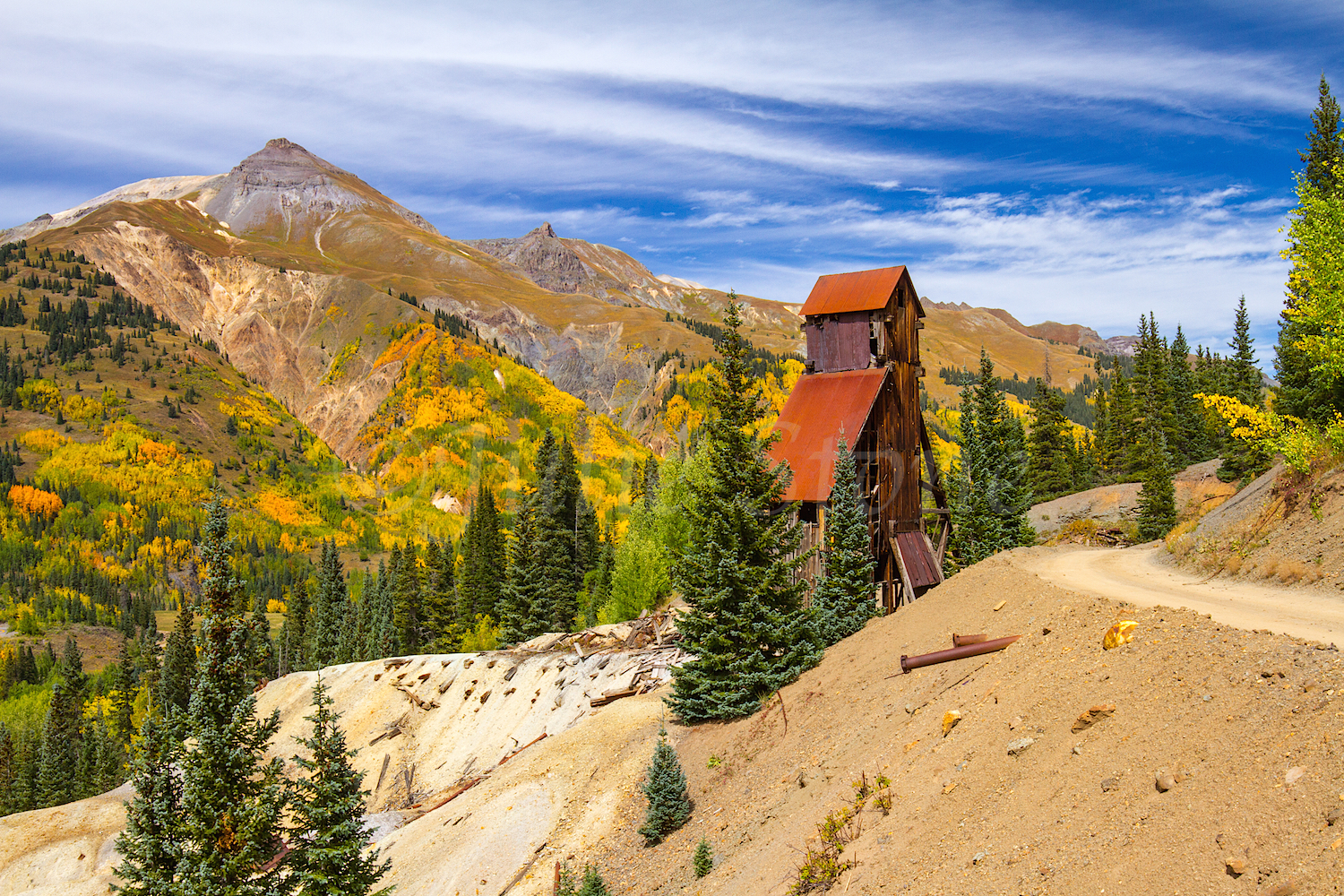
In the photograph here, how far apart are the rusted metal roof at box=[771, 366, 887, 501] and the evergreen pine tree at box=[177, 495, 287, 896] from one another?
16.1 m

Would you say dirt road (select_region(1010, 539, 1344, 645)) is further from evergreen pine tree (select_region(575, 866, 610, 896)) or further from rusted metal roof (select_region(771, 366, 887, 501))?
evergreen pine tree (select_region(575, 866, 610, 896))

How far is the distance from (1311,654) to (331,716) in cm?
1560

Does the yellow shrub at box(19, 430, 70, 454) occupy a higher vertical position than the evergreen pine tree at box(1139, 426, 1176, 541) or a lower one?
higher

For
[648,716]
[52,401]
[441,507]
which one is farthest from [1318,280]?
[52,401]

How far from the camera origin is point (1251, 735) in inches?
309

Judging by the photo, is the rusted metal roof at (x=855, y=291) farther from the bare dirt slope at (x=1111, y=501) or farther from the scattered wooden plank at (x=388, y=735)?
the bare dirt slope at (x=1111, y=501)

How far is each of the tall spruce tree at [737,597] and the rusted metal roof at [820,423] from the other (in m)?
5.65

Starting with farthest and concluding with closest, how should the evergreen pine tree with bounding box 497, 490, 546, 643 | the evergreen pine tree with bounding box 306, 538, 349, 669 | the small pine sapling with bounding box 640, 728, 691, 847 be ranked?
the evergreen pine tree with bounding box 306, 538, 349, 669, the evergreen pine tree with bounding box 497, 490, 546, 643, the small pine sapling with bounding box 640, 728, 691, 847

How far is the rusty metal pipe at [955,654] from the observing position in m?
14.1

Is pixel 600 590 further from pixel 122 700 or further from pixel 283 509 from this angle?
pixel 283 509

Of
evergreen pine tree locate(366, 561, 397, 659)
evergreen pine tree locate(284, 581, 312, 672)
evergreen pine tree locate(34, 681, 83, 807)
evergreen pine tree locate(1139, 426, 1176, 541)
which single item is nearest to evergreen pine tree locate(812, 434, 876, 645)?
evergreen pine tree locate(1139, 426, 1176, 541)

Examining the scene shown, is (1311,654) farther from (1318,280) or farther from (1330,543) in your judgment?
(1318,280)

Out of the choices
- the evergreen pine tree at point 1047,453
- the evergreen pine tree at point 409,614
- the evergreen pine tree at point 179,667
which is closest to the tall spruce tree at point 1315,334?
the evergreen pine tree at point 1047,453

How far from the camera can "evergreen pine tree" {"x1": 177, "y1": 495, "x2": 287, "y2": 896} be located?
14102mm
